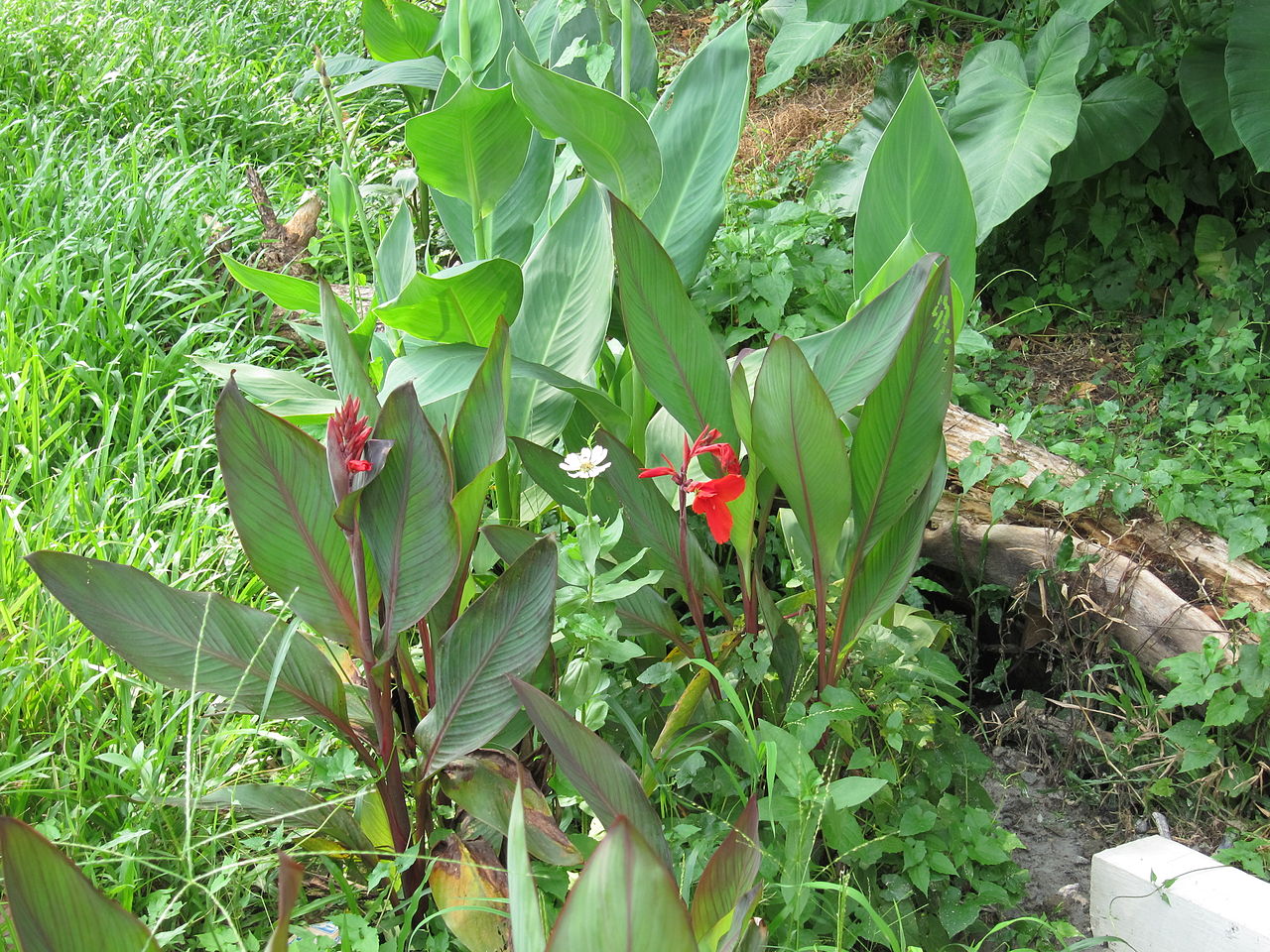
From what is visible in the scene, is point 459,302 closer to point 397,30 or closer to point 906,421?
point 906,421

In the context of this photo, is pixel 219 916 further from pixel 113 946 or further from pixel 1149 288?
pixel 1149 288

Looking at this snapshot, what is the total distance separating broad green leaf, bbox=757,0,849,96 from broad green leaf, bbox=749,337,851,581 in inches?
64.7

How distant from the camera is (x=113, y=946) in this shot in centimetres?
82

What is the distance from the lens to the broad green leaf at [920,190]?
59.4 inches

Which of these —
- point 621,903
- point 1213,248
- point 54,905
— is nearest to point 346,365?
point 54,905

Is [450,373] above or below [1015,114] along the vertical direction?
above

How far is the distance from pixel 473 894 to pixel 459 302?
0.80 meters

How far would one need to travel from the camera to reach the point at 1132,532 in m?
1.83

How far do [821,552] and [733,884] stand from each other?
0.52 m

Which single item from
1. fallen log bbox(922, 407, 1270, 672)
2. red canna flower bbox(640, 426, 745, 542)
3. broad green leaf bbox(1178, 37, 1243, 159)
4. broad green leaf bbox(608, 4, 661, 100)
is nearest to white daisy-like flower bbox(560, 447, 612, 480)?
red canna flower bbox(640, 426, 745, 542)

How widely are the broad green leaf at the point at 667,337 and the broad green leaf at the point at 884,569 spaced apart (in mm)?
249

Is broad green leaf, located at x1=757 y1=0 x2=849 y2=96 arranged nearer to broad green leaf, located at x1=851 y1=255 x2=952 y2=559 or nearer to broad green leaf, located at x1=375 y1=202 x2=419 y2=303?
broad green leaf, located at x1=375 y1=202 x2=419 y2=303

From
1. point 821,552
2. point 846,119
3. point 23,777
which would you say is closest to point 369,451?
point 821,552

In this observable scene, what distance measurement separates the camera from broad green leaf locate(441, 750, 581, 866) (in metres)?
1.15
